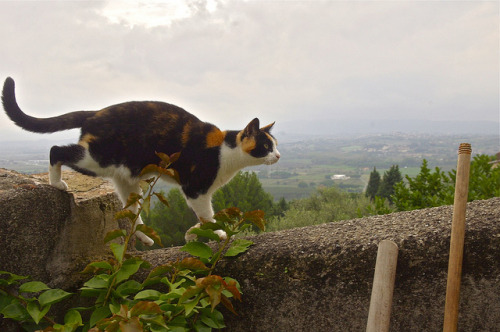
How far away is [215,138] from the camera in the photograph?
9.73 ft

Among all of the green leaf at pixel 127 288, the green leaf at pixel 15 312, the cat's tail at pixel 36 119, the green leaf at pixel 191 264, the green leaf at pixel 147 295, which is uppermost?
the cat's tail at pixel 36 119

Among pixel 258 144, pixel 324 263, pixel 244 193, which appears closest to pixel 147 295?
pixel 324 263

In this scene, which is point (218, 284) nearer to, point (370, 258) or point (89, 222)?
point (370, 258)

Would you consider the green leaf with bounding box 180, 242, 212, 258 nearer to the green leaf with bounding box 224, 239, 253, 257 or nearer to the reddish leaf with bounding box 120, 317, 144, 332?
the green leaf with bounding box 224, 239, 253, 257

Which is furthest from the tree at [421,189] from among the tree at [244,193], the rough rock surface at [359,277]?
the tree at [244,193]

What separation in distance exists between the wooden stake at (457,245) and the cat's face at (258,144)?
4.55 ft

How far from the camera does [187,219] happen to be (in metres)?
8.20

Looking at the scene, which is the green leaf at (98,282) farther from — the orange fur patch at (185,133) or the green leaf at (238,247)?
the orange fur patch at (185,133)

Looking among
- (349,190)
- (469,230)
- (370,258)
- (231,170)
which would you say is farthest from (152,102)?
(349,190)

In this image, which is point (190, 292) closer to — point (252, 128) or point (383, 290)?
point (383, 290)

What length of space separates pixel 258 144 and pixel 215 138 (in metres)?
0.34

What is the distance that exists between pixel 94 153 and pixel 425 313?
7.65 ft

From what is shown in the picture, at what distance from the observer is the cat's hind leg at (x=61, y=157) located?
2.67m

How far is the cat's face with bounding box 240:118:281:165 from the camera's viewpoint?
2.94 metres
